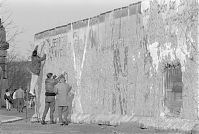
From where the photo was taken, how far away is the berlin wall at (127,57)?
1554 cm

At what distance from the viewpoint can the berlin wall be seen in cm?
1554

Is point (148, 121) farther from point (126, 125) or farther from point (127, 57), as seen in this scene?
point (127, 57)

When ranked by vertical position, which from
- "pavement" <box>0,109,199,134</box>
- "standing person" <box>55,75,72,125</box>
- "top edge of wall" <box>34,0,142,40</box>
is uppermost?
"top edge of wall" <box>34,0,142,40</box>

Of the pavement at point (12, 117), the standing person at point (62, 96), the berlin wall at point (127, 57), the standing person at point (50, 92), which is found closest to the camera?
the berlin wall at point (127, 57)

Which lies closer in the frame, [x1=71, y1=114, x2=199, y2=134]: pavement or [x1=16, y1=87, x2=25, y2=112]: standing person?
[x1=71, y1=114, x2=199, y2=134]: pavement

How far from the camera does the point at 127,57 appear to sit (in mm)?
18516

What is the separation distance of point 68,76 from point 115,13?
160 inches

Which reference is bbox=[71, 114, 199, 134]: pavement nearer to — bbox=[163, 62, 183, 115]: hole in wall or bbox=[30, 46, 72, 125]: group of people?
bbox=[163, 62, 183, 115]: hole in wall

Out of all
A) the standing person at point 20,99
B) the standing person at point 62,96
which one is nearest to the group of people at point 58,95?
the standing person at point 62,96

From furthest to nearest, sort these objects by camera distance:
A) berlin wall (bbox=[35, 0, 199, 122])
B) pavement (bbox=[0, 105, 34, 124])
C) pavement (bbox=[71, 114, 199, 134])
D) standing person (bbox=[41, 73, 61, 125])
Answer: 1. pavement (bbox=[0, 105, 34, 124])
2. standing person (bbox=[41, 73, 61, 125])
3. berlin wall (bbox=[35, 0, 199, 122])
4. pavement (bbox=[71, 114, 199, 134])

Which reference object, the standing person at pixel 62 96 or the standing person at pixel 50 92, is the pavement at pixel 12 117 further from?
the standing person at pixel 62 96

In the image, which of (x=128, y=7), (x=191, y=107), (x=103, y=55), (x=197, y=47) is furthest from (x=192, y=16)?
(x=103, y=55)

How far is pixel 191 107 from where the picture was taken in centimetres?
1512

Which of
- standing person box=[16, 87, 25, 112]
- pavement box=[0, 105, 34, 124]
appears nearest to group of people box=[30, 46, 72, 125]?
pavement box=[0, 105, 34, 124]
